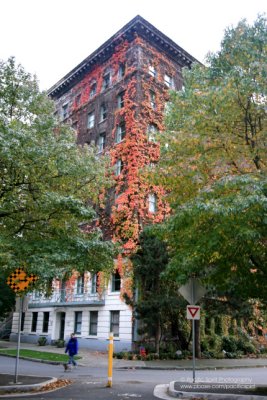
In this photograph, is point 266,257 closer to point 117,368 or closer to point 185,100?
point 185,100

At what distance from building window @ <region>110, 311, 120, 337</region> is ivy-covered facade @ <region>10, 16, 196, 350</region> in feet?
0.21

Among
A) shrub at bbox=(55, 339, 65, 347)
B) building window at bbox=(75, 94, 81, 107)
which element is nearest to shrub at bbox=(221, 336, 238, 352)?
shrub at bbox=(55, 339, 65, 347)

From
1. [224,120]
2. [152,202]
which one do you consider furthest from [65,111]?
[224,120]

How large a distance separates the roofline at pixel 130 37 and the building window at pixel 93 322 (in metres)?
21.1

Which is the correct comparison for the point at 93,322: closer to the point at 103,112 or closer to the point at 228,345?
the point at 228,345

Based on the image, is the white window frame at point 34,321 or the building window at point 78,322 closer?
the building window at point 78,322

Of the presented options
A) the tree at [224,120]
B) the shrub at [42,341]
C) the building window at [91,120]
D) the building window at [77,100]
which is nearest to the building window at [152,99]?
the building window at [91,120]

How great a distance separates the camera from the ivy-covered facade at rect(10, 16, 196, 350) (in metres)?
27.5

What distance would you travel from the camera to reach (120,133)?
3195 cm

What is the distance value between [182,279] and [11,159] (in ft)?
19.3

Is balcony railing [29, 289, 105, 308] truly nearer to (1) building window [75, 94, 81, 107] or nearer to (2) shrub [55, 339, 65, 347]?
(2) shrub [55, 339, 65, 347]

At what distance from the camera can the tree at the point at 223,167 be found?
402 inches

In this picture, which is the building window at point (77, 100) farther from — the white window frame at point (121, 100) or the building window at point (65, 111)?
the white window frame at point (121, 100)

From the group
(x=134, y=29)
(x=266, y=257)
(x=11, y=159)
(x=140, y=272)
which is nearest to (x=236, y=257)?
(x=266, y=257)
